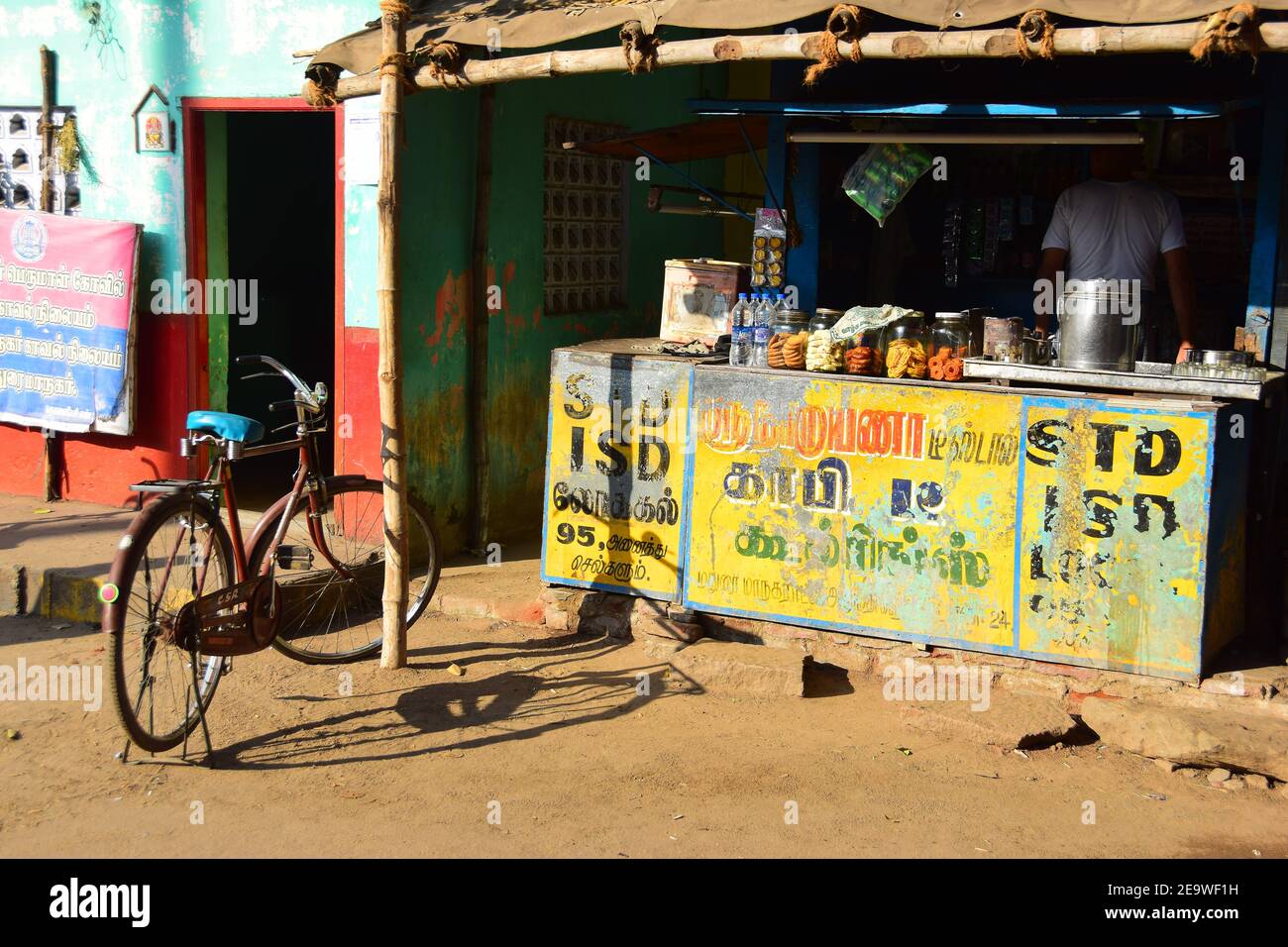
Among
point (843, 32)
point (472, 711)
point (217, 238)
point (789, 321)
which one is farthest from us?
point (217, 238)

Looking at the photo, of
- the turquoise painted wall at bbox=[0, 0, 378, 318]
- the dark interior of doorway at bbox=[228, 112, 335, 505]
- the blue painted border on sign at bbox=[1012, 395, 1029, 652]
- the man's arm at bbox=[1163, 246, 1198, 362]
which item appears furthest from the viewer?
the dark interior of doorway at bbox=[228, 112, 335, 505]

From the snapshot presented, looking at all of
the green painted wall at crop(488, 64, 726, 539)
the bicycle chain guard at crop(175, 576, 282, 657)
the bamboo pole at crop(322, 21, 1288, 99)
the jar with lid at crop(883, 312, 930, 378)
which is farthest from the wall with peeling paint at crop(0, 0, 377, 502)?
the jar with lid at crop(883, 312, 930, 378)

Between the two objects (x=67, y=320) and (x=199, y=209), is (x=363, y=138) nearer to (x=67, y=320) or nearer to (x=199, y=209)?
(x=199, y=209)

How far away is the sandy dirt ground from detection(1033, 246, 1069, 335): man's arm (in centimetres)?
243

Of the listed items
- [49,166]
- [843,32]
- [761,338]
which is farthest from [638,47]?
[49,166]

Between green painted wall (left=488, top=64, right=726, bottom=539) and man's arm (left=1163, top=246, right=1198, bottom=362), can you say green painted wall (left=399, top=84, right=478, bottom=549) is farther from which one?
man's arm (left=1163, top=246, right=1198, bottom=362)

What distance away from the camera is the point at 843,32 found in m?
5.36

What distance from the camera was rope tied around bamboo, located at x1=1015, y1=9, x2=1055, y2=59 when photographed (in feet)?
16.6

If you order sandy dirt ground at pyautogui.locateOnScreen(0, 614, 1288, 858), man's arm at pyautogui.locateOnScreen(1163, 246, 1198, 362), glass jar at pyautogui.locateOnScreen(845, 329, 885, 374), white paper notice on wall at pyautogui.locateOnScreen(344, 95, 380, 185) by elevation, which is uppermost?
white paper notice on wall at pyautogui.locateOnScreen(344, 95, 380, 185)

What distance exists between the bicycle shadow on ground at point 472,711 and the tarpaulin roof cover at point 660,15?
2894 millimetres

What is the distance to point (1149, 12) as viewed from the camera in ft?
16.2

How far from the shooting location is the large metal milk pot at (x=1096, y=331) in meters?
5.91

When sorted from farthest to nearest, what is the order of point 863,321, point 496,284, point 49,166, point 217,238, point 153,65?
point 49,166
point 217,238
point 496,284
point 153,65
point 863,321

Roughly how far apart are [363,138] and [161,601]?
10.7 ft
